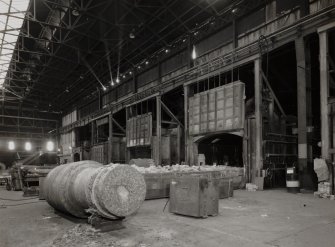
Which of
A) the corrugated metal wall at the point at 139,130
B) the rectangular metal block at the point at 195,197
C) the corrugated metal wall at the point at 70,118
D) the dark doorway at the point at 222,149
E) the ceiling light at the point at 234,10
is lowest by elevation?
the rectangular metal block at the point at 195,197

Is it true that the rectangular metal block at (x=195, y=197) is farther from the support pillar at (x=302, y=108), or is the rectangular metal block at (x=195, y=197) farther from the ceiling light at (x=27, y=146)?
the ceiling light at (x=27, y=146)

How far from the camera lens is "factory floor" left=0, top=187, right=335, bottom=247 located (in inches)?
186

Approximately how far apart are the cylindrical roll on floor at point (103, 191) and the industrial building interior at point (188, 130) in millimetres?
26

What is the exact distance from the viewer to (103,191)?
17.0 feet

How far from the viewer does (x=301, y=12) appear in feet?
45.3

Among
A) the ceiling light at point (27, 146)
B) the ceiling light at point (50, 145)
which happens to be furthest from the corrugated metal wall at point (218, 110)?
the ceiling light at point (27, 146)

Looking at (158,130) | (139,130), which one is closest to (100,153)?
(139,130)

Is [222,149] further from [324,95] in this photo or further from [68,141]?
[68,141]

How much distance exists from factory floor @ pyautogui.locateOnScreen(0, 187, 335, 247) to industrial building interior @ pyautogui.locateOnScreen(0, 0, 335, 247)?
33 mm

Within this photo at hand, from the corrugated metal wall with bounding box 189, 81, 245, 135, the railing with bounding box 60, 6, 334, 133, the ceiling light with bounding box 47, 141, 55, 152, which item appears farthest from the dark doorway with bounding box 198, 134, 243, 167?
the ceiling light with bounding box 47, 141, 55, 152

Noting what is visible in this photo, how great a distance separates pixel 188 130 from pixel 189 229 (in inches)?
456

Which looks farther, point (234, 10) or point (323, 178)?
point (234, 10)

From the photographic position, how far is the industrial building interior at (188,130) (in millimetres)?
5496

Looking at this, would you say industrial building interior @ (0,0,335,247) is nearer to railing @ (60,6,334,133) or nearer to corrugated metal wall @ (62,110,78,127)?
railing @ (60,6,334,133)
